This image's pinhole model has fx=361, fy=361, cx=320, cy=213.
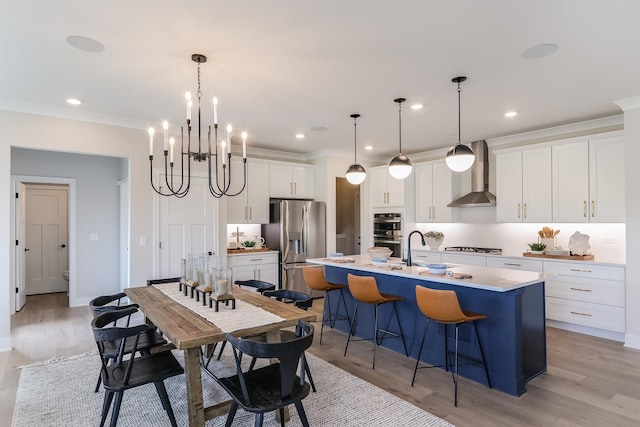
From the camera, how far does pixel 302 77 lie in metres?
3.27

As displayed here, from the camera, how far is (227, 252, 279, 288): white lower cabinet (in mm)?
5621

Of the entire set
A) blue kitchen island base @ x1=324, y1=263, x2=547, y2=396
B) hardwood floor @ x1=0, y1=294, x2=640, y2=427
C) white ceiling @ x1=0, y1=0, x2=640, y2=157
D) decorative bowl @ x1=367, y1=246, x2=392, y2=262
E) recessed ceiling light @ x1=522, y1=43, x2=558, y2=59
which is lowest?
hardwood floor @ x1=0, y1=294, x2=640, y2=427

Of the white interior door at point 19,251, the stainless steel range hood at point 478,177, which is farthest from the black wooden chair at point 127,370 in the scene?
the stainless steel range hood at point 478,177

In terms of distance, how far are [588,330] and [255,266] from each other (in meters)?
4.52

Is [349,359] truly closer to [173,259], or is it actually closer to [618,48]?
[173,259]

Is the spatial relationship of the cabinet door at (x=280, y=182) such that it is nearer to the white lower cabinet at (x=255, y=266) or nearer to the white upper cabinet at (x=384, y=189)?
the white lower cabinet at (x=255, y=266)

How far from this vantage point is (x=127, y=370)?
2057 mm

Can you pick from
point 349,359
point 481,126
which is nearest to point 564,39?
point 481,126

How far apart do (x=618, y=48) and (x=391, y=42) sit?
1.72 m

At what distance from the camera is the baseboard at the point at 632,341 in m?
3.79

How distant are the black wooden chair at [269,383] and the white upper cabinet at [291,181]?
14.7 ft

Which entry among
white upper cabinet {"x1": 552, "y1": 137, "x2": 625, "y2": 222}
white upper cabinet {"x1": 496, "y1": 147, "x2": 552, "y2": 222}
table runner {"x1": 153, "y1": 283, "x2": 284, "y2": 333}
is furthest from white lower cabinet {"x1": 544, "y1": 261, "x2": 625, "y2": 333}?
table runner {"x1": 153, "y1": 283, "x2": 284, "y2": 333}

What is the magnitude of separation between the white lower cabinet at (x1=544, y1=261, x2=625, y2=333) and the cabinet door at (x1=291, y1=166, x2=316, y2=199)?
12.9 ft

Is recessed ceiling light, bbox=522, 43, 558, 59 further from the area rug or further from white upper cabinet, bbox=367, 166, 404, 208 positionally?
white upper cabinet, bbox=367, 166, 404, 208
